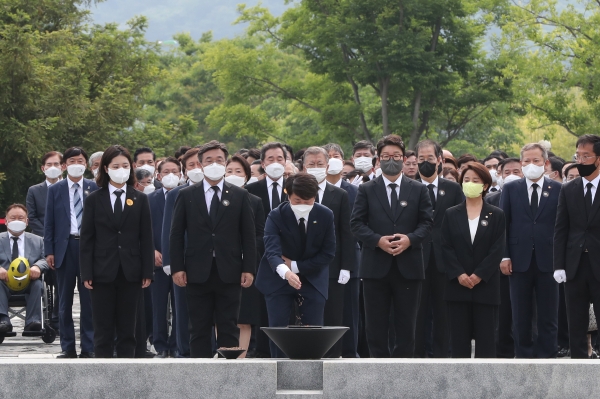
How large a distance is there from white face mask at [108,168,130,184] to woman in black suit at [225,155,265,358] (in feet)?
4.65

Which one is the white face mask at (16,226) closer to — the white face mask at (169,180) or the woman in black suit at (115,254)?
the white face mask at (169,180)

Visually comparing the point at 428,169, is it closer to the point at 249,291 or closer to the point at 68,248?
the point at 249,291

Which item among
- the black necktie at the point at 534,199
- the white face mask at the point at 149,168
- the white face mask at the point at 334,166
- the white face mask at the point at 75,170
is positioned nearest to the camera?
the black necktie at the point at 534,199

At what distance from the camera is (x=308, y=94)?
44625 mm

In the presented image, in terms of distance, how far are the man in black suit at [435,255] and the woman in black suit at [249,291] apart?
1775 millimetres

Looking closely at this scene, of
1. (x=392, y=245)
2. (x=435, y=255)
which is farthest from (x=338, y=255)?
(x=435, y=255)

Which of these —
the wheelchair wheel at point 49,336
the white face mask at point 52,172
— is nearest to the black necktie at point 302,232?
the white face mask at point 52,172

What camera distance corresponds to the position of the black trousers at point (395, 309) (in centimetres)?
1069

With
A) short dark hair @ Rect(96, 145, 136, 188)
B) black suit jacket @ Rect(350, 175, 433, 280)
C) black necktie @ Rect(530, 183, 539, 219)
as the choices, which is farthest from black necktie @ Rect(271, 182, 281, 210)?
black necktie @ Rect(530, 183, 539, 219)

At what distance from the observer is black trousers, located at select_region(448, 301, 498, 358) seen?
1070 centimetres

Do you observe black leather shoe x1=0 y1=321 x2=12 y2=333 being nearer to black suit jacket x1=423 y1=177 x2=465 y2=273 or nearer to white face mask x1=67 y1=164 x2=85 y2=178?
white face mask x1=67 y1=164 x2=85 y2=178

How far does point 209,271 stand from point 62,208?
9.21ft

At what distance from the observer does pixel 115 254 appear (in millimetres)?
10992

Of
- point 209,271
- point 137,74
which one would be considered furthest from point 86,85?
point 209,271
